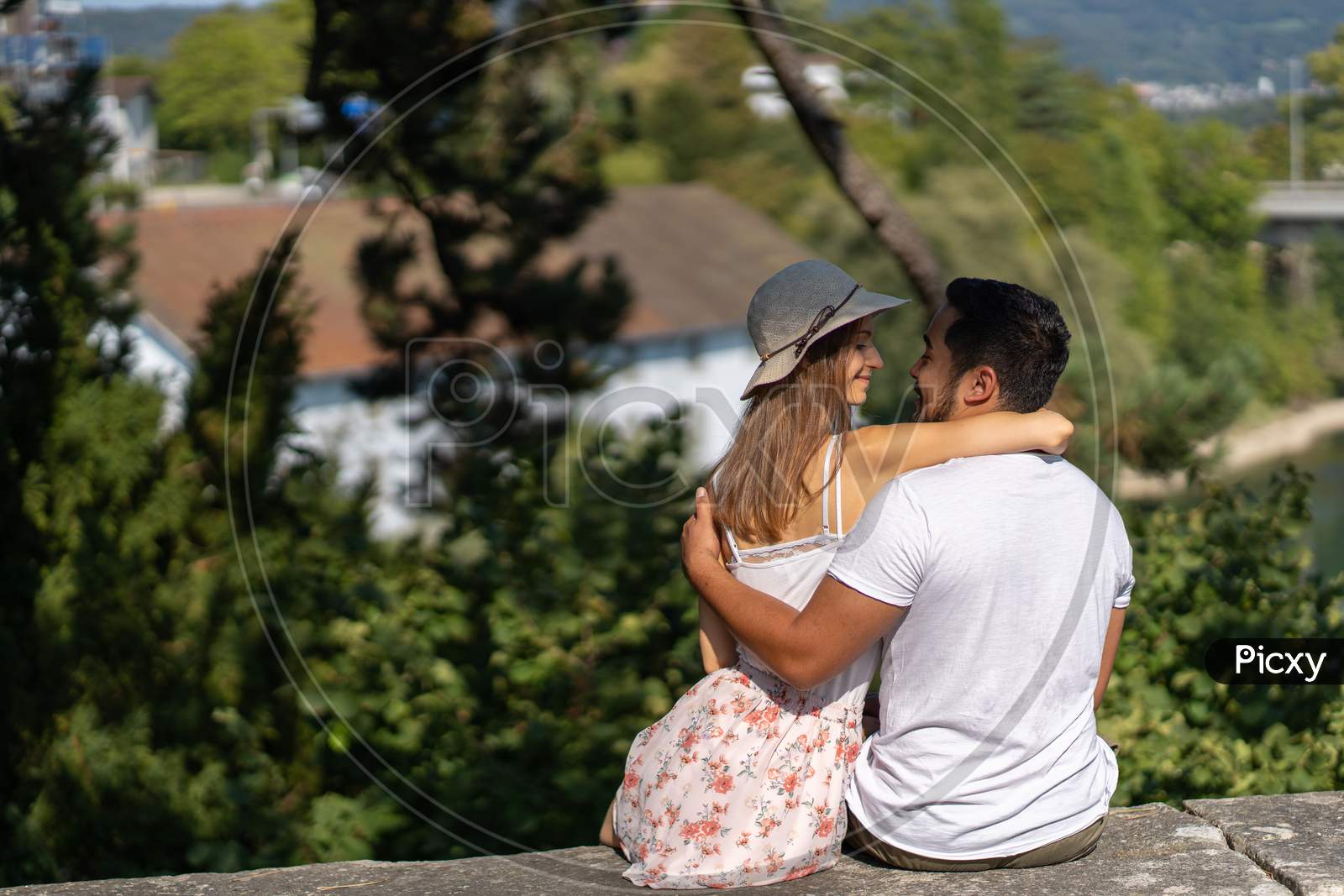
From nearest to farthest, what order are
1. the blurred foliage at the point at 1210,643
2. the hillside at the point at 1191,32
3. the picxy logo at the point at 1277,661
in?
the blurred foliage at the point at 1210,643 < the picxy logo at the point at 1277,661 < the hillside at the point at 1191,32

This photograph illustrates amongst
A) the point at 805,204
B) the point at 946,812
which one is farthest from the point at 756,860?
the point at 805,204

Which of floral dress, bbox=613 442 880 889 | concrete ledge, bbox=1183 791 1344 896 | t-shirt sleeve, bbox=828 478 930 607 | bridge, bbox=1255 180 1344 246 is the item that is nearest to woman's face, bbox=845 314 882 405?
floral dress, bbox=613 442 880 889

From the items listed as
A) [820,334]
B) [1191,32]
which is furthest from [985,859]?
[1191,32]

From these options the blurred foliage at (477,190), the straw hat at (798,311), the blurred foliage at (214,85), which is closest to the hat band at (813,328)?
the straw hat at (798,311)

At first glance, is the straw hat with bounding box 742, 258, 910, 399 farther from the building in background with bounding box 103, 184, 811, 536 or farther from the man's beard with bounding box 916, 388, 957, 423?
the building in background with bounding box 103, 184, 811, 536

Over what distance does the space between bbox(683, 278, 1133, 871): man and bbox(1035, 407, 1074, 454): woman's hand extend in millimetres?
20

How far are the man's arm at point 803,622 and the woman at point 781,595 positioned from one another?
0.05 m

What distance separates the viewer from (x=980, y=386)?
70.8 inches

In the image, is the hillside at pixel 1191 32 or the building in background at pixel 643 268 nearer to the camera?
the hillside at pixel 1191 32

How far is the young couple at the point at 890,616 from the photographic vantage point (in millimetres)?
1712

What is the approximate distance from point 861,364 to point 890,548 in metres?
0.33

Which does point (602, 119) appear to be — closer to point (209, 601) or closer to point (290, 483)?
point (290, 483)

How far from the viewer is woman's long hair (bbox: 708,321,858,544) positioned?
6.05 ft

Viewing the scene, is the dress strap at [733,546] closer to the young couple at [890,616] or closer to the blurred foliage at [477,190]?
the young couple at [890,616]
